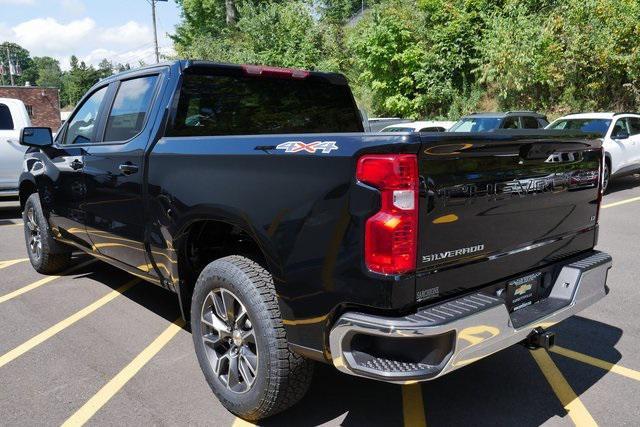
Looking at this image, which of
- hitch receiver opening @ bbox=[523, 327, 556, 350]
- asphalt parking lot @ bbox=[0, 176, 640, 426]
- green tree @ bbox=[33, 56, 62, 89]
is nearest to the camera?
hitch receiver opening @ bbox=[523, 327, 556, 350]

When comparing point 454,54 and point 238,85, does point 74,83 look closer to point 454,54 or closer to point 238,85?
point 454,54

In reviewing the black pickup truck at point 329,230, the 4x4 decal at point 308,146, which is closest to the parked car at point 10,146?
the black pickup truck at point 329,230

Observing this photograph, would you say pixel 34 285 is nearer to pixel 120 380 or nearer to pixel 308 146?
pixel 120 380

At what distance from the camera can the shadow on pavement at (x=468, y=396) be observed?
3.07 m

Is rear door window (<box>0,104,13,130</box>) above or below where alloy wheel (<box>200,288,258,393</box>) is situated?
above

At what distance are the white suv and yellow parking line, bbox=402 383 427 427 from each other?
959 centimetres

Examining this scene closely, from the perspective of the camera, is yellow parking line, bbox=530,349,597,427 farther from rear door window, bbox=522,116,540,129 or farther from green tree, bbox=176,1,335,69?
green tree, bbox=176,1,335,69

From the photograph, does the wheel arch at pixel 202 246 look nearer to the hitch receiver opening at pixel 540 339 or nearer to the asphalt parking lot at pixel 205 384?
the asphalt parking lot at pixel 205 384

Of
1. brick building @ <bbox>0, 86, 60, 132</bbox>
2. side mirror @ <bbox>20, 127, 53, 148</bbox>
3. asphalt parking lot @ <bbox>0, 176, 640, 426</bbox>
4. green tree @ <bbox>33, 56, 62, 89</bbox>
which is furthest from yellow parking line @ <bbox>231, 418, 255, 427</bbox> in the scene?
green tree @ <bbox>33, 56, 62, 89</bbox>

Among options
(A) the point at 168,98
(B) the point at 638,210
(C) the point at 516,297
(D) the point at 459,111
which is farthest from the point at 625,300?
(D) the point at 459,111

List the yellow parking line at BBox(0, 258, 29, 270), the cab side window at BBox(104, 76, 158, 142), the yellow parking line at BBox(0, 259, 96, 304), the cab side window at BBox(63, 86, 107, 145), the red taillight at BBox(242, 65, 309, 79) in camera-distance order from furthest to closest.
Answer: the yellow parking line at BBox(0, 258, 29, 270)
the yellow parking line at BBox(0, 259, 96, 304)
the cab side window at BBox(63, 86, 107, 145)
the red taillight at BBox(242, 65, 309, 79)
the cab side window at BBox(104, 76, 158, 142)

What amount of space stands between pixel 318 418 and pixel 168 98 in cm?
226

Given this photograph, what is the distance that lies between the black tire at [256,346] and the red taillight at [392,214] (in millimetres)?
710

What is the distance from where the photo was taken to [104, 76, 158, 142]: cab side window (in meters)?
3.95
